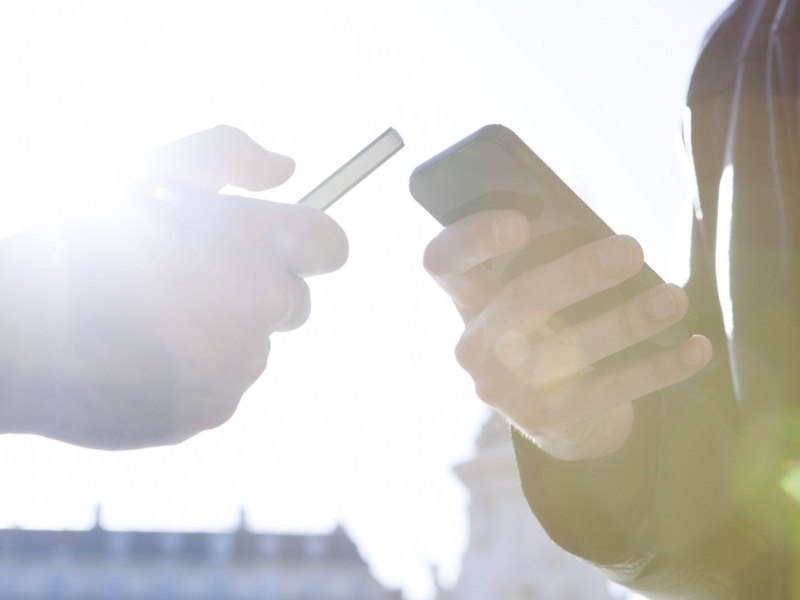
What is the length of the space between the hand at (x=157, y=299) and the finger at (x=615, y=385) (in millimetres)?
582

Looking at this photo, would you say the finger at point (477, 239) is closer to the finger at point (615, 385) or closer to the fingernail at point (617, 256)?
the fingernail at point (617, 256)

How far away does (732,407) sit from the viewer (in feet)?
8.07

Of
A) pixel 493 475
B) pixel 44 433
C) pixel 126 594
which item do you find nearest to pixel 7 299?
pixel 44 433

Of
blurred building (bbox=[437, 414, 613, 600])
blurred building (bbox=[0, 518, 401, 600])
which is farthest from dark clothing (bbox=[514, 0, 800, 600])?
blurred building (bbox=[0, 518, 401, 600])

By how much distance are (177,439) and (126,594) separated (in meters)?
57.0

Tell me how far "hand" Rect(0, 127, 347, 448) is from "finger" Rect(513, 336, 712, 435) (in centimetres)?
58

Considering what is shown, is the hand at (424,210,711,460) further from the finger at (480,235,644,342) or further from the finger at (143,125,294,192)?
the finger at (143,125,294,192)

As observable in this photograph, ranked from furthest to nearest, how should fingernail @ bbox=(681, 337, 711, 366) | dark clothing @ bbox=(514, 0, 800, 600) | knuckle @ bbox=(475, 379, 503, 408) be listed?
dark clothing @ bbox=(514, 0, 800, 600) < knuckle @ bbox=(475, 379, 503, 408) < fingernail @ bbox=(681, 337, 711, 366)

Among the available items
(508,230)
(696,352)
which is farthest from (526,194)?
(696,352)

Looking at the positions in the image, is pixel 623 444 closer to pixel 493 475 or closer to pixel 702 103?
pixel 702 103

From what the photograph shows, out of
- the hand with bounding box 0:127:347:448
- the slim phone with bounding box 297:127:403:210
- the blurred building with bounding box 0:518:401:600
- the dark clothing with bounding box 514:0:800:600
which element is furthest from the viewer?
the blurred building with bounding box 0:518:401:600

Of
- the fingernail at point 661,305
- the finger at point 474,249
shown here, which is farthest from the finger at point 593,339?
the finger at point 474,249

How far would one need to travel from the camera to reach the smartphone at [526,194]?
206cm

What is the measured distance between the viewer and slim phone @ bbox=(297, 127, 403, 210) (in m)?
1.89
